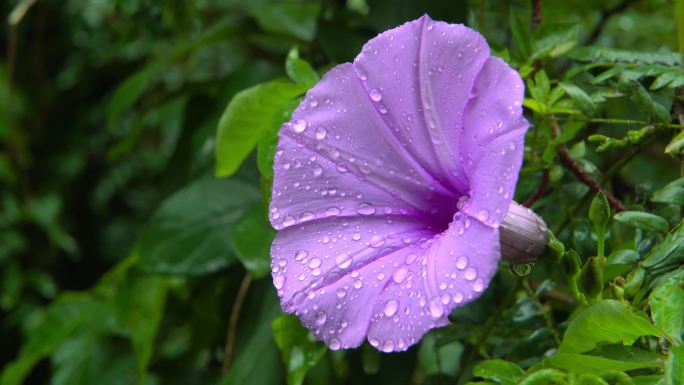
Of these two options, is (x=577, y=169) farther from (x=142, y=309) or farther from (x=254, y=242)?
(x=142, y=309)

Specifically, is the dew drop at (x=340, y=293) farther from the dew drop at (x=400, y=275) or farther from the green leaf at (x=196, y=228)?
the green leaf at (x=196, y=228)

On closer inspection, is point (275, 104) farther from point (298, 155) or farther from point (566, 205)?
point (566, 205)

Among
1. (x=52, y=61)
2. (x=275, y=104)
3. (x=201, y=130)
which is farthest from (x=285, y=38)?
(x=52, y=61)

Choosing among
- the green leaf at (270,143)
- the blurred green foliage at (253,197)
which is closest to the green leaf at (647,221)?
the blurred green foliage at (253,197)

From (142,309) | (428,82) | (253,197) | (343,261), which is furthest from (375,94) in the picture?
(142,309)

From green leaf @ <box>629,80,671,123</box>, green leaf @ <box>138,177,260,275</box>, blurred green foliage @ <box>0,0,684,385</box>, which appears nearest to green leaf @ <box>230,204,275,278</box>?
blurred green foliage @ <box>0,0,684,385</box>
